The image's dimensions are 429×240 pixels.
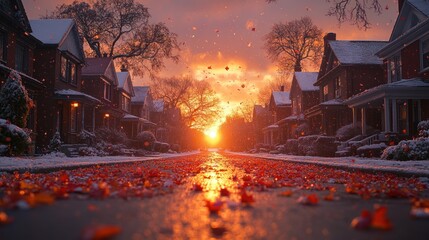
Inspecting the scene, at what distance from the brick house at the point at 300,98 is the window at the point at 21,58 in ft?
84.9

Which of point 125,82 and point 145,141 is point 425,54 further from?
point 125,82

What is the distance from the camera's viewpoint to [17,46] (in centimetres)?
2142

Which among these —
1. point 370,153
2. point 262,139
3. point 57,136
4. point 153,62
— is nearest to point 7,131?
point 57,136

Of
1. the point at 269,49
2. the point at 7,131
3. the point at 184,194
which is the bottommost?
the point at 184,194

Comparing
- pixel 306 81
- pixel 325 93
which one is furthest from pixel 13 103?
pixel 306 81

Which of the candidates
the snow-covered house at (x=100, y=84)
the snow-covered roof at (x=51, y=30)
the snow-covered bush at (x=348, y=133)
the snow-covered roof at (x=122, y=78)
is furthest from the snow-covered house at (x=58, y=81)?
the snow-covered bush at (x=348, y=133)

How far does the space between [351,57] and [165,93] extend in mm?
43822

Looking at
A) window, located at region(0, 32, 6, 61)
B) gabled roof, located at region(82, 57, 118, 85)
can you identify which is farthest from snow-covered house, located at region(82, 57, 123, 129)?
window, located at region(0, 32, 6, 61)

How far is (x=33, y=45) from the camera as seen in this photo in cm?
2314

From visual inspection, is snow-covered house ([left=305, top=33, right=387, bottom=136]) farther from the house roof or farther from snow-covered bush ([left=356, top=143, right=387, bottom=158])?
the house roof

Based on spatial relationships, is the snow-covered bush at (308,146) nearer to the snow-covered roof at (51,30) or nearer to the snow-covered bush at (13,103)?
the snow-covered bush at (13,103)

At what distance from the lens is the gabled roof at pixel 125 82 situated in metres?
42.5

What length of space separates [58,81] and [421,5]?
2222 cm

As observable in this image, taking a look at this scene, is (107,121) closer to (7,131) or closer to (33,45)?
(33,45)
